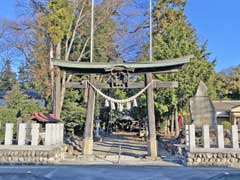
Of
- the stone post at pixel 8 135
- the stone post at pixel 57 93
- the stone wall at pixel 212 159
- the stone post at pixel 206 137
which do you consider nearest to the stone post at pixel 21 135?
the stone post at pixel 8 135

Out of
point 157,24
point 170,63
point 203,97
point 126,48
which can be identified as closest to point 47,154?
point 170,63

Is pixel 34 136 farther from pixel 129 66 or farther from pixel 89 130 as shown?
pixel 129 66

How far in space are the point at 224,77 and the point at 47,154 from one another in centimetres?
2572

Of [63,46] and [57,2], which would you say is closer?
[57,2]

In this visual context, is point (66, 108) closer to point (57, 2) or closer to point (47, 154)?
point (57, 2)

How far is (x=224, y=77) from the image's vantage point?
101ft

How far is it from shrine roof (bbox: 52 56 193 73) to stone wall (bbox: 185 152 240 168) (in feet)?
11.8

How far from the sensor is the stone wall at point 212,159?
880 centimetres

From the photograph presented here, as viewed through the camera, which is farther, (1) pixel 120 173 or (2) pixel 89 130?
(2) pixel 89 130

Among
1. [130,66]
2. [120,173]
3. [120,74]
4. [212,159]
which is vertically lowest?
[212,159]

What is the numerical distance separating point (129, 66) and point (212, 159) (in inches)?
180

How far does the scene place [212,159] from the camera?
893cm

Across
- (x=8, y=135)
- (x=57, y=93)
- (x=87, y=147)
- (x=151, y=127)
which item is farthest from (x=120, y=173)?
(x=57, y=93)

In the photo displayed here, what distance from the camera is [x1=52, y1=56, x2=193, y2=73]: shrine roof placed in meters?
10.9
